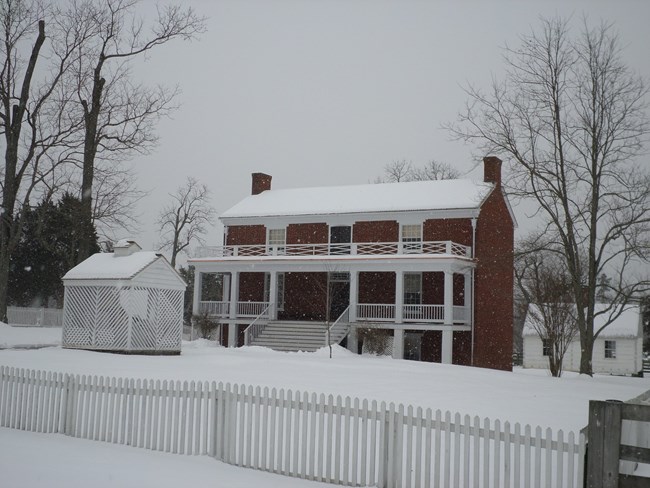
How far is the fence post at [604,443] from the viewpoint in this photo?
19.8ft

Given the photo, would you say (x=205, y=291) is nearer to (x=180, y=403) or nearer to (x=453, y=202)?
(x=453, y=202)

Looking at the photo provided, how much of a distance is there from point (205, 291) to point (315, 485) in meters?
58.5

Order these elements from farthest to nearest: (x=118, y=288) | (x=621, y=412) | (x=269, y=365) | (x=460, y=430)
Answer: (x=118, y=288)
(x=269, y=365)
(x=460, y=430)
(x=621, y=412)

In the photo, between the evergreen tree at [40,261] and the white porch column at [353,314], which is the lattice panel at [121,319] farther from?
the evergreen tree at [40,261]

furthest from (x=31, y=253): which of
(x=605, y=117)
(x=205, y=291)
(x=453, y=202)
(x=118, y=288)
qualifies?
(x=605, y=117)

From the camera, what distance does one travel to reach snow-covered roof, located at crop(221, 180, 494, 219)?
3147cm

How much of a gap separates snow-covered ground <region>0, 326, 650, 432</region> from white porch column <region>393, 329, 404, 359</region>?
4.45 m

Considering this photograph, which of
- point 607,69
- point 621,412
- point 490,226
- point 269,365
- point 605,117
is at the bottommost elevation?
point 269,365

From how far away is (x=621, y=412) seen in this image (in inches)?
237

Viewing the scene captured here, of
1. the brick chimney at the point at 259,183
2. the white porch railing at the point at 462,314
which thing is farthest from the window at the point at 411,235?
the brick chimney at the point at 259,183

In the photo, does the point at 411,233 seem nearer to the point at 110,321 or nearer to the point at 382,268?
the point at 382,268

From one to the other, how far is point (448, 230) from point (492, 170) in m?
4.23

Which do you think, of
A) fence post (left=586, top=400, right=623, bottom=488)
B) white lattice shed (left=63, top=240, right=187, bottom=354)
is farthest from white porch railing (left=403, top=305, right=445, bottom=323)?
fence post (left=586, top=400, right=623, bottom=488)

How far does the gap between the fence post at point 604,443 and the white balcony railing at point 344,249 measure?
861 inches
